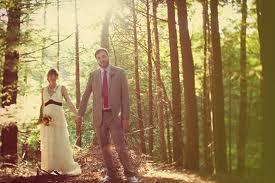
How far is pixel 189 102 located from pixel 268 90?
7358 millimetres

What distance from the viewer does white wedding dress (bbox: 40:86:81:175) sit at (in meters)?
11.1

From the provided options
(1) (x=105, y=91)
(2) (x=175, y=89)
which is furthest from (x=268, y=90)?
(2) (x=175, y=89)

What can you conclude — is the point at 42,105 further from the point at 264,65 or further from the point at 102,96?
the point at 264,65

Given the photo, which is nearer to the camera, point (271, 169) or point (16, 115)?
point (271, 169)

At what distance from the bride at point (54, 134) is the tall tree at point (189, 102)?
3.13m

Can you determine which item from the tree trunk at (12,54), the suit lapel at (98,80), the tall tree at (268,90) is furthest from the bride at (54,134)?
the tall tree at (268,90)

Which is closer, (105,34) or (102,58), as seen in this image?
(102,58)

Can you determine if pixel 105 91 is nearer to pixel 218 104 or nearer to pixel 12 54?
pixel 12 54

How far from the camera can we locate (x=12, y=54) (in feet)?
46.1

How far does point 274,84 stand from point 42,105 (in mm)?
7248

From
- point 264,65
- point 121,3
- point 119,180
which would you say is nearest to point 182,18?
point 119,180

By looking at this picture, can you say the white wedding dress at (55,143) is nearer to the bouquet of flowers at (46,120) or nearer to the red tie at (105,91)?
the bouquet of flowers at (46,120)

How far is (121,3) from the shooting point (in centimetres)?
2442

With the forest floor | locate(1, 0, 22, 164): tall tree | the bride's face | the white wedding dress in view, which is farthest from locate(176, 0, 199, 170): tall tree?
locate(1, 0, 22, 164): tall tree
